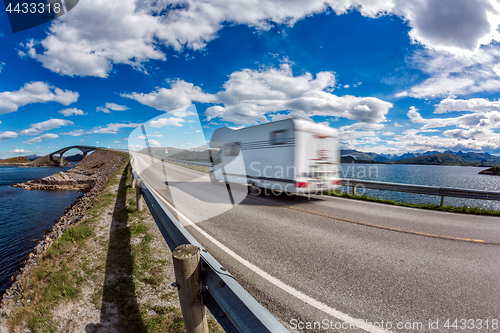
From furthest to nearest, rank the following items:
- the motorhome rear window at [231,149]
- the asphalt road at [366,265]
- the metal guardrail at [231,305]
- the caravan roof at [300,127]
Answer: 1. the motorhome rear window at [231,149]
2. the caravan roof at [300,127]
3. the asphalt road at [366,265]
4. the metal guardrail at [231,305]

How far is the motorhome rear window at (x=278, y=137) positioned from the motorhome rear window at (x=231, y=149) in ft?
10.5

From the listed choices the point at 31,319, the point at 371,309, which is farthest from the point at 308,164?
the point at 31,319

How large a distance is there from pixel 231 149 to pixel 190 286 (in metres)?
11.4

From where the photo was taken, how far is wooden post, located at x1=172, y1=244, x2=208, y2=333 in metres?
1.66

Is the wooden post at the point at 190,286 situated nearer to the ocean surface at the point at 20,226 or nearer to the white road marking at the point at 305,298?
the white road marking at the point at 305,298

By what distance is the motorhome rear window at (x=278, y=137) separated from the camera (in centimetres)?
919

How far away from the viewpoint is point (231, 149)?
1293 centimetres

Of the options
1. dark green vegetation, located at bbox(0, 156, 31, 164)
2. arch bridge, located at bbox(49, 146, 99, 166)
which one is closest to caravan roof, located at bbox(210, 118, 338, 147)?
arch bridge, located at bbox(49, 146, 99, 166)

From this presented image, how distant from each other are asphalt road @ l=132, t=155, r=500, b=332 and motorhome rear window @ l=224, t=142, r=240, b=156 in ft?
17.5

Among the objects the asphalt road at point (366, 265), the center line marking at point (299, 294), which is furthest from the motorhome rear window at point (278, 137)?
the center line marking at point (299, 294)

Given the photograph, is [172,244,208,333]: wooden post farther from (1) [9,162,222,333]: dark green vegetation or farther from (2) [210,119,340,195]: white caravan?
(2) [210,119,340,195]: white caravan

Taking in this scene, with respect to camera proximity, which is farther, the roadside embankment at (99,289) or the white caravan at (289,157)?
the white caravan at (289,157)

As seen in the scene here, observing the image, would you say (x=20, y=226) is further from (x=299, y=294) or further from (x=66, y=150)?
(x=66, y=150)

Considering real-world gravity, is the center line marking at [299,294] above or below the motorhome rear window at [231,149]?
below
